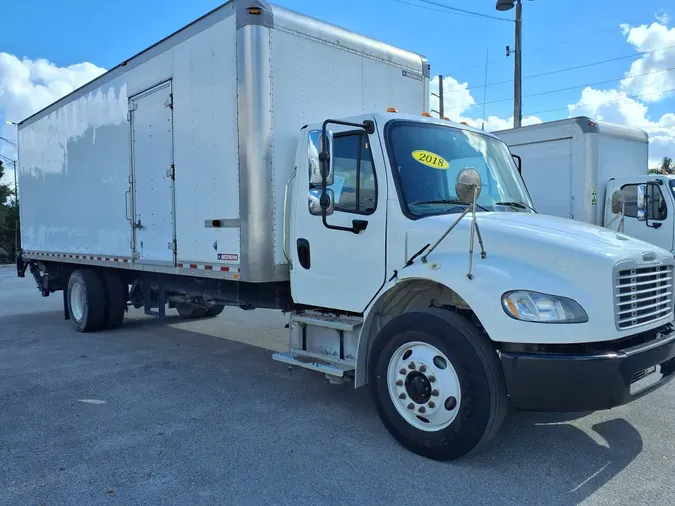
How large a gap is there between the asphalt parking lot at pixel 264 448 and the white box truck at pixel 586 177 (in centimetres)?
524

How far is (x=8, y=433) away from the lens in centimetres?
461

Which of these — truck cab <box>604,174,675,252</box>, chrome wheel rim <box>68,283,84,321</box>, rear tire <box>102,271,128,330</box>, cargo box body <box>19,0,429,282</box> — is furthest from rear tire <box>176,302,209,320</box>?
truck cab <box>604,174,675,252</box>

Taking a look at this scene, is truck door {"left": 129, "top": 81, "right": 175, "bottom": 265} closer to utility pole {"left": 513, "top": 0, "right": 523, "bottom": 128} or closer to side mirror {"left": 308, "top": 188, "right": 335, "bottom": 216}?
side mirror {"left": 308, "top": 188, "right": 335, "bottom": 216}

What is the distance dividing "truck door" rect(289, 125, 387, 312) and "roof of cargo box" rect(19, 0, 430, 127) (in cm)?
126

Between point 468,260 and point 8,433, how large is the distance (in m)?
3.98

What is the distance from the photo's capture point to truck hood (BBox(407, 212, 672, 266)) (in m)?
3.59

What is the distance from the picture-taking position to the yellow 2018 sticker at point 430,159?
4.54 metres

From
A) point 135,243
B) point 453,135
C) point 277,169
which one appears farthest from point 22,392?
point 453,135

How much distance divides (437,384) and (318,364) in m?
1.38

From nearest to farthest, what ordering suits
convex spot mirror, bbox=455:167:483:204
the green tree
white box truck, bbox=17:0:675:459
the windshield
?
white box truck, bbox=17:0:675:459 → convex spot mirror, bbox=455:167:483:204 → the windshield → the green tree

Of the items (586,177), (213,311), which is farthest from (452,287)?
(213,311)

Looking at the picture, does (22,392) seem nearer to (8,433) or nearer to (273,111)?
(8,433)

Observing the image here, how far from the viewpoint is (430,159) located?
459 centimetres

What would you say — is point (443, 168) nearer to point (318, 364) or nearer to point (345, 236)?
point (345, 236)
